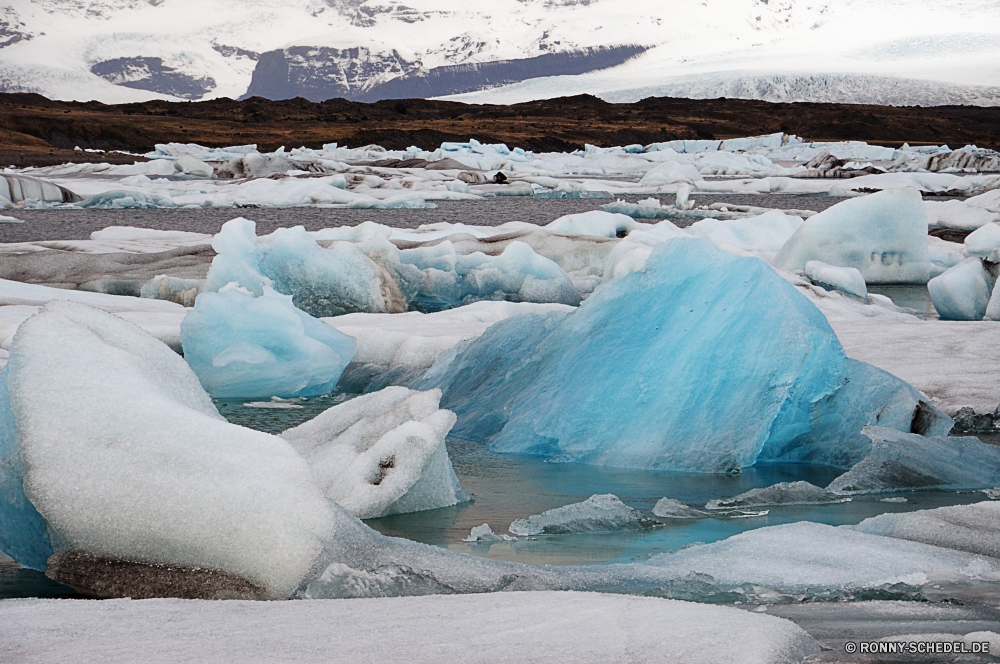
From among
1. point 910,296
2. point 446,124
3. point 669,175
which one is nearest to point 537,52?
point 446,124

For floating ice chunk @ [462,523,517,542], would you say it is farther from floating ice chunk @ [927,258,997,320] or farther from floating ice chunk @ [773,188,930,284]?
floating ice chunk @ [773,188,930,284]

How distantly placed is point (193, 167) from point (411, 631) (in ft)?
79.8

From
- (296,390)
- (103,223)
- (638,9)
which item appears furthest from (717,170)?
(638,9)

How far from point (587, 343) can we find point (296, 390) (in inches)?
59.0

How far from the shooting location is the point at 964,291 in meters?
6.73

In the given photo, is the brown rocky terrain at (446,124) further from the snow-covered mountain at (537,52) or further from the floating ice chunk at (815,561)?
the floating ice chunk at (815,561)

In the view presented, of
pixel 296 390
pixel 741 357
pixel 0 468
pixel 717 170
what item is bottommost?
pixel 717 170

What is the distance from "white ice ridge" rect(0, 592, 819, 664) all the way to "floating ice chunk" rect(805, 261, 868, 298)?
6.06 m

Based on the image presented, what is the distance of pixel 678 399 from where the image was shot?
3.75 m

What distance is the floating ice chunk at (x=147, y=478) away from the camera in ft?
6.66

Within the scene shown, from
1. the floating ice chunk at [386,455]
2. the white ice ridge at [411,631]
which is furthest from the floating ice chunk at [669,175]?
the white ice ridge at [411,631]

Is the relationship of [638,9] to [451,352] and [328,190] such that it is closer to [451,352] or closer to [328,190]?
[328,190]

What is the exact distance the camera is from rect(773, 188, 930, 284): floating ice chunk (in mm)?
8977

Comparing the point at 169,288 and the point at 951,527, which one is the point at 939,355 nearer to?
the point at 951,527
